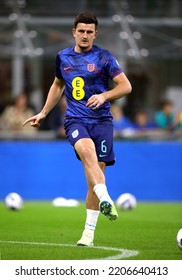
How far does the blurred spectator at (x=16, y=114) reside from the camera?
1956 cm

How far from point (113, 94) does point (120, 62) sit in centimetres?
1177

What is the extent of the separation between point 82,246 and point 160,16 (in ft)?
41.0

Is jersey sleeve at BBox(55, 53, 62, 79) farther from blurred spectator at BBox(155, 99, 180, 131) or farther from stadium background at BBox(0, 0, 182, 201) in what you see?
blurred spectator at BBox(155, 99, 180, 131)

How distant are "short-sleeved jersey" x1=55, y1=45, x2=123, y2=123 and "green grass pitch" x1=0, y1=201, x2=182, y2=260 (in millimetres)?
1518

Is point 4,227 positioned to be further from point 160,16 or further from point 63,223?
point 160,16

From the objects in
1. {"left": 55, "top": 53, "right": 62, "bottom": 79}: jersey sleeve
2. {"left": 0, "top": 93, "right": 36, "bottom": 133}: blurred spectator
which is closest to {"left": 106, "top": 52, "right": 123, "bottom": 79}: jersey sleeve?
{"left": 55, "top": 53, "right": 62, "bottom": 79}: jersey sleeve

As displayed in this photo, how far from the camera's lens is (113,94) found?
33.9 ft

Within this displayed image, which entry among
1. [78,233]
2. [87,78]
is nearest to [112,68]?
[87,78]

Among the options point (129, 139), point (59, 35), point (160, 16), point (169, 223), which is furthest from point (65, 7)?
point (169, 223)

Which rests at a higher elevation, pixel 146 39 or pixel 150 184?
pixel 146 39

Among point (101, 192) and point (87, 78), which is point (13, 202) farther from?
point (101, 192)

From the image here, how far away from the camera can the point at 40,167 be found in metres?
20.1

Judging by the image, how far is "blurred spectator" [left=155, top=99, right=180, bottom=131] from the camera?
20.7 metres

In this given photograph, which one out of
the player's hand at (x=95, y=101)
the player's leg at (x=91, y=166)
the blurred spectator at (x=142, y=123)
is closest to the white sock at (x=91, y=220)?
the player's leg at (x=91, y=166)
